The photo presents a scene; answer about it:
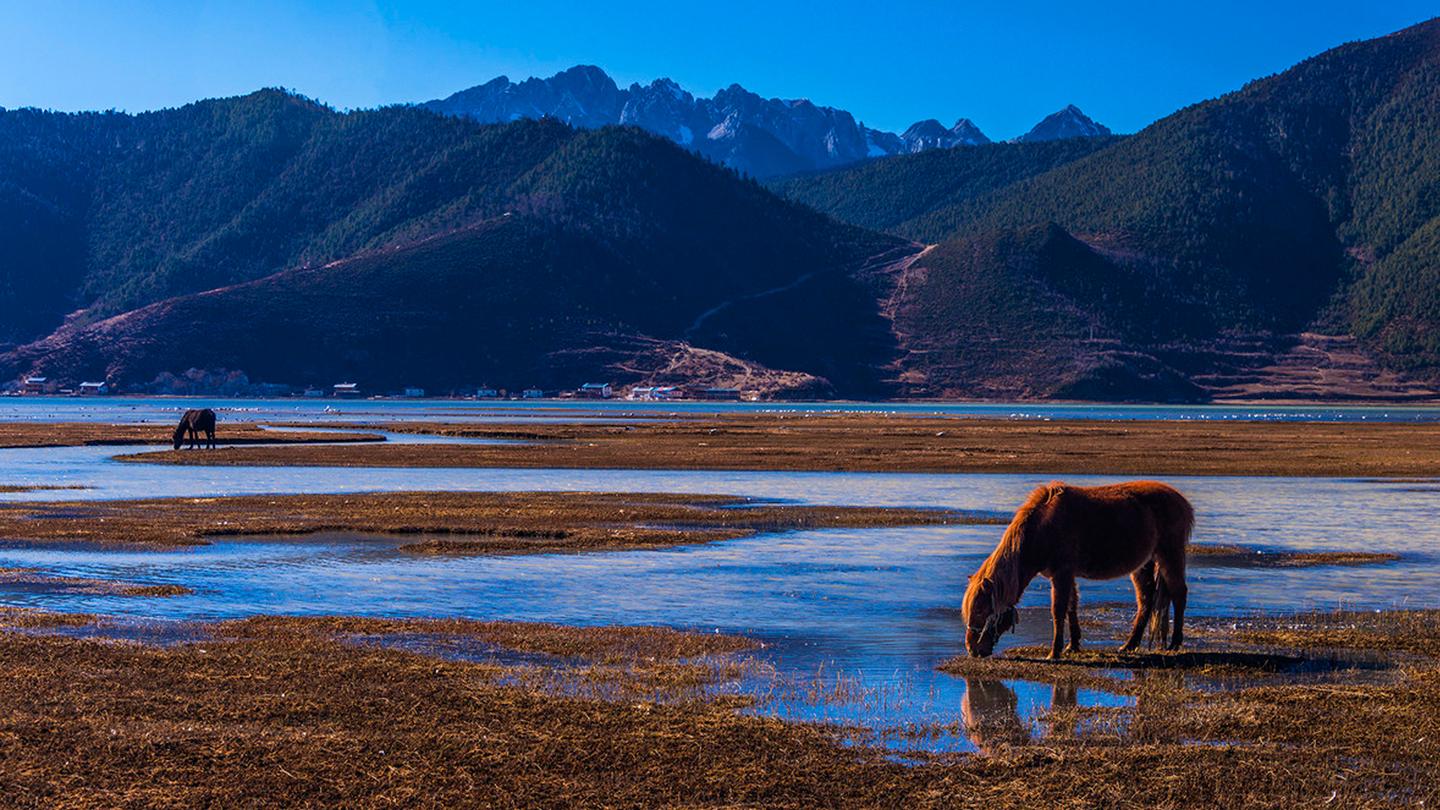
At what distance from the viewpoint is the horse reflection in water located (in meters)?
13.5

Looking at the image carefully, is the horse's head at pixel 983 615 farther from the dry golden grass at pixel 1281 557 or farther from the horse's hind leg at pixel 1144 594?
the dry golden grass at pixel 1281 557

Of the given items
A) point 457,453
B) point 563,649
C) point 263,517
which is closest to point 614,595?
point 563,649

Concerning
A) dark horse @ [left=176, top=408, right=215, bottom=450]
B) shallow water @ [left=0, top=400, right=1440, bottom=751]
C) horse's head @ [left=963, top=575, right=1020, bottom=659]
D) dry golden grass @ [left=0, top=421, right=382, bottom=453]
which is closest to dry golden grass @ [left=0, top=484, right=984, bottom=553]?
shallow water @ [left=0, top=400, right=1440, bottom=751]

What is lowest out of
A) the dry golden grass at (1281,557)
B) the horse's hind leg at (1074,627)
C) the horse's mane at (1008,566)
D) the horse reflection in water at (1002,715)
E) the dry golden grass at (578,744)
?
the horse reflection in water at (1002,715)

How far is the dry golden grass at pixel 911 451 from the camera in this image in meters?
60.5

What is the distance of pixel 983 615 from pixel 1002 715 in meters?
2.93

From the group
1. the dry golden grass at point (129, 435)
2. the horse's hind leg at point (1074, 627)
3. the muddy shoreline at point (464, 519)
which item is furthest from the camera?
the dry golden grass at point (129, 435)

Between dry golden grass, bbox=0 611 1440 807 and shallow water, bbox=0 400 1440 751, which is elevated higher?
dry golden grass, bbox=0 611 1440 807

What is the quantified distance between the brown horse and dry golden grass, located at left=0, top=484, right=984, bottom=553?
1397cm

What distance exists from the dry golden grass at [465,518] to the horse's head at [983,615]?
13834 millimetres

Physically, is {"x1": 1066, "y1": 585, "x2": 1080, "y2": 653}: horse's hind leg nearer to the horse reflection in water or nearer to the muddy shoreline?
the horse reflection in water

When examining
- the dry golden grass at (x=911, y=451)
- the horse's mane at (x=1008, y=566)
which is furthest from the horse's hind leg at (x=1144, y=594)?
the dry golden grass at (x=911, y=451)

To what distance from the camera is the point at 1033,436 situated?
90000 mm

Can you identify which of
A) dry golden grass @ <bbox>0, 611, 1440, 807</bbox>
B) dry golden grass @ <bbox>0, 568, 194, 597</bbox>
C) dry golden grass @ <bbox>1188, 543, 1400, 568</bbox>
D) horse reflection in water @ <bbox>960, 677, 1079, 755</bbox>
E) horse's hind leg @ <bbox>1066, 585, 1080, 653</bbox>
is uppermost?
horse's hind leg @ <bbox>1066, 585, 1080, 653</bbox>
